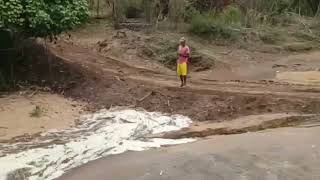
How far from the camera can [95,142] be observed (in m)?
12.7

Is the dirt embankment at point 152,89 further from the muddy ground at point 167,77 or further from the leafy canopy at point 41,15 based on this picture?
the leafy canopy at point 41,15

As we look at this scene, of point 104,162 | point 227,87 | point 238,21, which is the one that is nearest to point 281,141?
point 104,162

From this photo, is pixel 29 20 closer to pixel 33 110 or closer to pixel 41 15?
pixel 41 15

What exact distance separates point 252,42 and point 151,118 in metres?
9.85

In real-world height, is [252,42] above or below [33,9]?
below

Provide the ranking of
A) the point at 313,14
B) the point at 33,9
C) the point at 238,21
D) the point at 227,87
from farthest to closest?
1. the point at 313,14
2. the point at 238,21
3. the point at 227,87
4. the point at 33,9

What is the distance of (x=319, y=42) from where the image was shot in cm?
2433

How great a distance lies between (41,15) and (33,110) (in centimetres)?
236

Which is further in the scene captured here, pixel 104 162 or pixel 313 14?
pixel 313 14

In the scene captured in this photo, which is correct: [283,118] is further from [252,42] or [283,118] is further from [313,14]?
[313,14]

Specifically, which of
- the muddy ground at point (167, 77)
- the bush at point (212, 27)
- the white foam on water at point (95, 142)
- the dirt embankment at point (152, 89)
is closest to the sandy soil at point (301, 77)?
the muddy ground at point (167, 77)

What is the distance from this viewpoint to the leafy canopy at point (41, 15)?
1500cm

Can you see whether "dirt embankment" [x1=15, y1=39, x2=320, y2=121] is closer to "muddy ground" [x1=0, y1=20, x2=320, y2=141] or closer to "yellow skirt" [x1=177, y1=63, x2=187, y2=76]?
"muddy ground" [x1=0, y1=20, x2=320, y2=141]

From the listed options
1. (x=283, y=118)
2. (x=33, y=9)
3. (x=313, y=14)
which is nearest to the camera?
(x=283, y=118)
